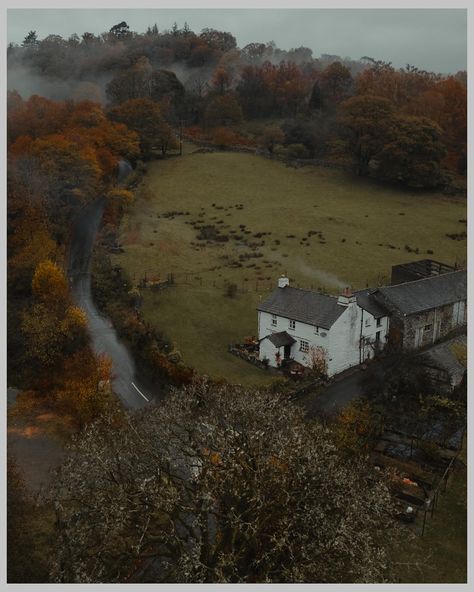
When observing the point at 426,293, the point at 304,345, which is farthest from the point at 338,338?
the point at 426,293

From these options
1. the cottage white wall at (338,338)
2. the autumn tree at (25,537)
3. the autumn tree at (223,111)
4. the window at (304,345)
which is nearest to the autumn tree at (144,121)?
the autumn tree at (223,111)


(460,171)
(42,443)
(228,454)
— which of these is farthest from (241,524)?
(460,171)

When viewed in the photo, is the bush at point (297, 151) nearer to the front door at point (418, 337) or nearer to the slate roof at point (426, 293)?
the slate roof at point (426, 293)

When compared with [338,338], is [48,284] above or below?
above

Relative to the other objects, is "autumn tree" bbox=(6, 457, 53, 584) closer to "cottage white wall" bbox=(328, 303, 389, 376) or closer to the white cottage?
the white cottage

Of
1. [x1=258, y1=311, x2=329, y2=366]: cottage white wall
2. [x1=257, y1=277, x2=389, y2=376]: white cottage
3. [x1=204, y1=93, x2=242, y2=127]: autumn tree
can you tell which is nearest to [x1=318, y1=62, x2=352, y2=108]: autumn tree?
[x1=204, y1=93, x2=242, y2=127]: autumn tree

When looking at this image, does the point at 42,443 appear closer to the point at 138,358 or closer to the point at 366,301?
the point at 138,358

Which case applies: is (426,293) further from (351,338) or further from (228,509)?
(228,509)

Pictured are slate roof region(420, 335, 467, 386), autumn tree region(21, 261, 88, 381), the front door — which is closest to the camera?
slate roof region(420, 335, 467, 386)
